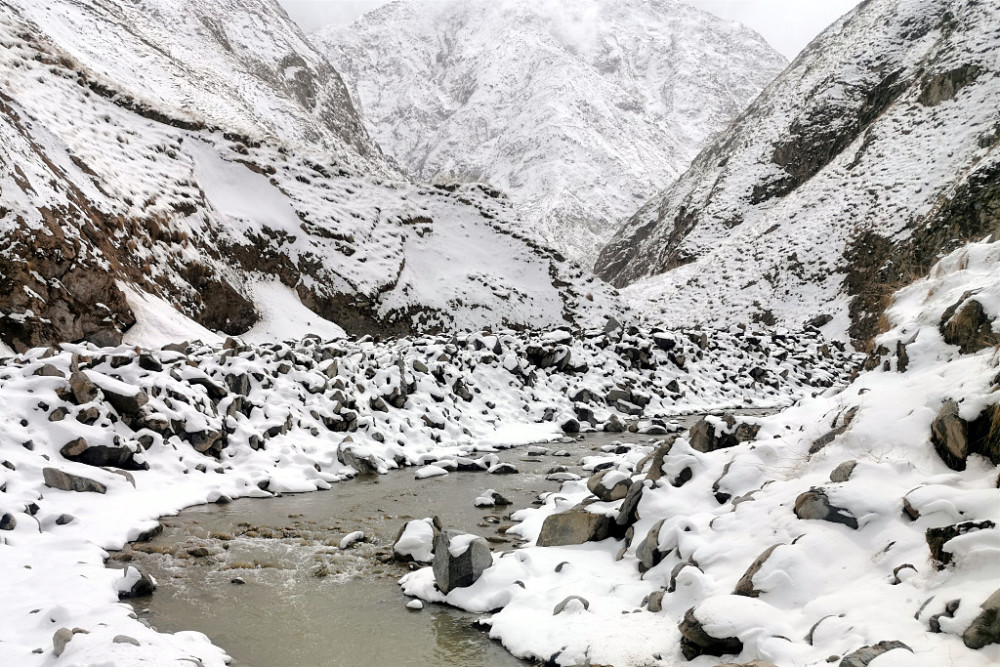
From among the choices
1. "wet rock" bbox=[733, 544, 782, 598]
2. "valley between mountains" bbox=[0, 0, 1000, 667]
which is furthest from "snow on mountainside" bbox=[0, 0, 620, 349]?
"wet rock" bbox=[733, 544, 782, 598]

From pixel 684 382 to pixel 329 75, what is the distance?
81634mm

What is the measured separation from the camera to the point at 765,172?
178 feet

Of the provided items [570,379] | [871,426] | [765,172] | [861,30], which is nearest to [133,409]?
[871,426]

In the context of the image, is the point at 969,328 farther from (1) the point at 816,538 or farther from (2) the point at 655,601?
(2) the point at 655,601

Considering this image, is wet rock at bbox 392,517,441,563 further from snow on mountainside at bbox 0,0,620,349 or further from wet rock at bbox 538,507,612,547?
snow on mountainside at bbox 0,0,620,349

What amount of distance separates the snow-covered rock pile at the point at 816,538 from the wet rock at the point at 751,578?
0.02 metres

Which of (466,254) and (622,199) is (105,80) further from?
(622,199)

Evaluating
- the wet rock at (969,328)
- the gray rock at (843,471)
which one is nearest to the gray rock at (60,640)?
the gray rock at (843,471)

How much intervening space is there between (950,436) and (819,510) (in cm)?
126

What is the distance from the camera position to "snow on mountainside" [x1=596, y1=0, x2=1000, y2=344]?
3222 cm

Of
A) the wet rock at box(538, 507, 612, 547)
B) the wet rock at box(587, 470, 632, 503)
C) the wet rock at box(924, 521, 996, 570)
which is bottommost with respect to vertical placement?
the wet rock at box(538, 507, 612, 547)

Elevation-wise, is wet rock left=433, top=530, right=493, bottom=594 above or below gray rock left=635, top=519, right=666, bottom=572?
below

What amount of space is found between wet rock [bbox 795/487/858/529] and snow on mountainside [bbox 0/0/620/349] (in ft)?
54.8

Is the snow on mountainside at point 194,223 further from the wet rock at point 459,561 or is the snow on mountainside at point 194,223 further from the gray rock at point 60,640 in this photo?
the wet rock at point 459,561
